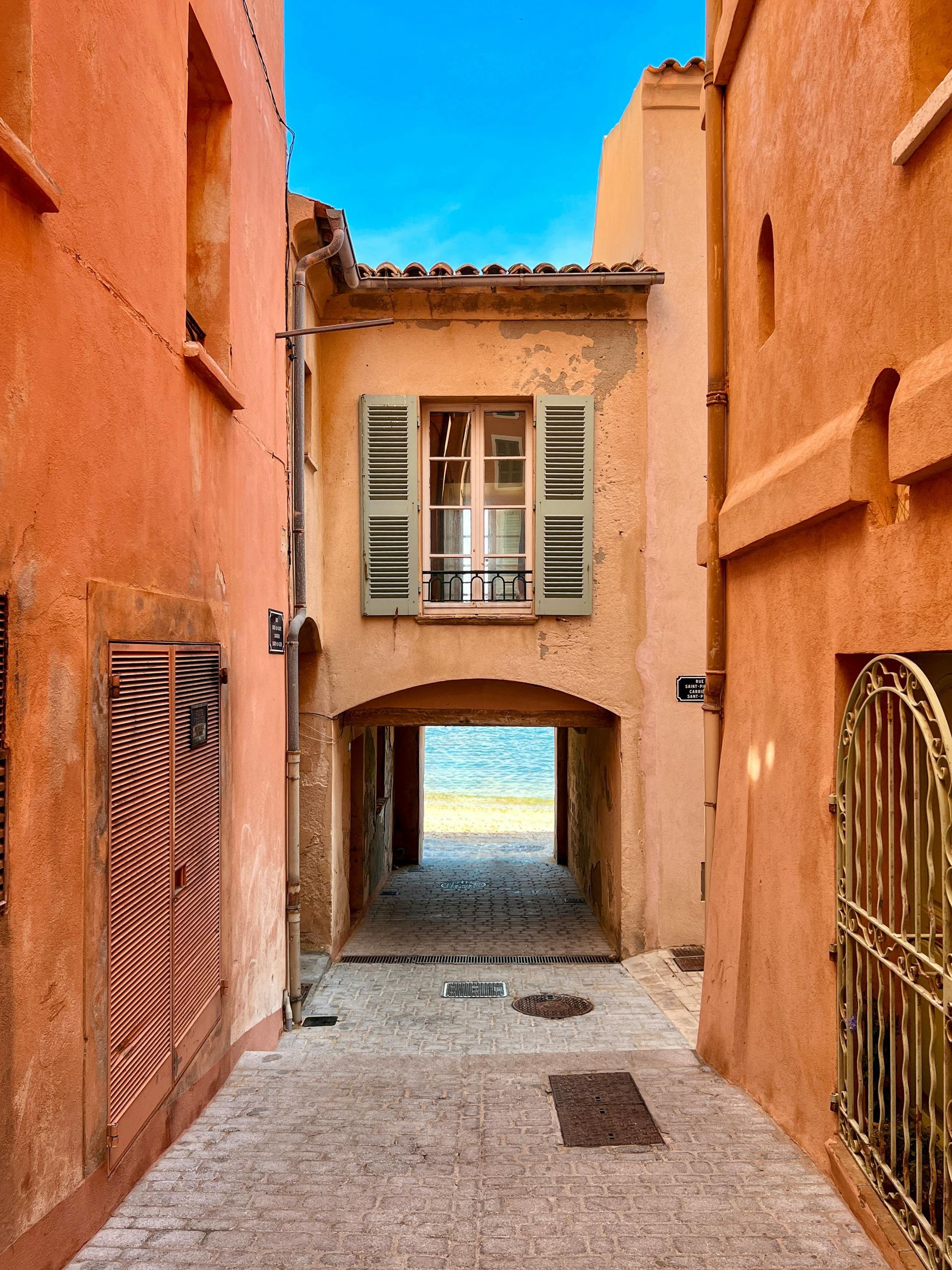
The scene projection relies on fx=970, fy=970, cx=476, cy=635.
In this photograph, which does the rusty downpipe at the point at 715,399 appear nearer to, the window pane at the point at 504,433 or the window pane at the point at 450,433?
the window pane at the point at 504,433

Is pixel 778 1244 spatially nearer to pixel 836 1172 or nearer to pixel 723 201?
pixel 836 1172

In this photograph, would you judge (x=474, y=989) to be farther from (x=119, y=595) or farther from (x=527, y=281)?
(x=527, y=281)

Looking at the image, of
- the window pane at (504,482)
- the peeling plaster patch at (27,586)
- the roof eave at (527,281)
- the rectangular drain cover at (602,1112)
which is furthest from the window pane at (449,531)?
the peeling plaster patch at (27,586)

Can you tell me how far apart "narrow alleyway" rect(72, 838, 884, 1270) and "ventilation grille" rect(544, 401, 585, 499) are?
5.58m

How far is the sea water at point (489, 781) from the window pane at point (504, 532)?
1037cm

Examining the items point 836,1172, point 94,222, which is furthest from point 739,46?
point 836,1172

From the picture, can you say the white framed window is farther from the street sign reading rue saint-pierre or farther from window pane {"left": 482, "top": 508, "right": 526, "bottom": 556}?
the street sign reading rue saint-pierre

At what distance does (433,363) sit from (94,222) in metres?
6.58

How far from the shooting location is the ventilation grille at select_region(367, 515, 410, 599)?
987cm

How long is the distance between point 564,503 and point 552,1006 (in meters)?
4.79

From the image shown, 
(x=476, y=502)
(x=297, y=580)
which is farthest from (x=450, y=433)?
(x=297, y=580)

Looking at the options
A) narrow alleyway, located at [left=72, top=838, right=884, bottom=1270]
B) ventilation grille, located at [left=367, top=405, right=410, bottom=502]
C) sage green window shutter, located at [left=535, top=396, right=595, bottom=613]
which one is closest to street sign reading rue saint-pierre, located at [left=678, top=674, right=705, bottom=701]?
sage green window shutter, located at [left=535, top=396, right=595, bottom=613]

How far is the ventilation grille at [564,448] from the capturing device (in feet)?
32.4

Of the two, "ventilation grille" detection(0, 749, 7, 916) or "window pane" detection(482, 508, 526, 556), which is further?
"window pane" detection(482, 508, 526, 556)
